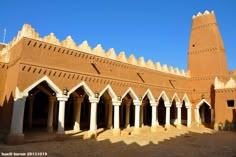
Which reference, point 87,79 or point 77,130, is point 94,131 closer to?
point 77,130

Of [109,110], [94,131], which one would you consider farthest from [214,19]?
[94,131]

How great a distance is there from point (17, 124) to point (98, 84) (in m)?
6.01

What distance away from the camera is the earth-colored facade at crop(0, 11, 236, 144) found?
512 inches

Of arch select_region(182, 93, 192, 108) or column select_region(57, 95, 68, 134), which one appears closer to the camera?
column select_region(57, 95, 68, 134)

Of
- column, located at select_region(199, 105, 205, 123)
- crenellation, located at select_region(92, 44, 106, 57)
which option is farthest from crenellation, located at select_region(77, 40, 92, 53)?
column, located at select_region(199, 105, 205, 123)

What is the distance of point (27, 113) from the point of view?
62.6ft

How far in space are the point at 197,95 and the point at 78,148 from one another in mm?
16942

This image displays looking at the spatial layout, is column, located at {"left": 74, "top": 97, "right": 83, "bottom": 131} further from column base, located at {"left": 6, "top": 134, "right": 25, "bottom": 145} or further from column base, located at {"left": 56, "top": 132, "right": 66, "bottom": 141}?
column base, located at {"left": 6, "top": 134, "right": 25, "bottom": 145}

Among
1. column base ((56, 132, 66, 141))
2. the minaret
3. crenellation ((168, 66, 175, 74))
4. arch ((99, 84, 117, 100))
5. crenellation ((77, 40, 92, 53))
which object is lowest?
Result: column base ((56, 132, 66, 141))

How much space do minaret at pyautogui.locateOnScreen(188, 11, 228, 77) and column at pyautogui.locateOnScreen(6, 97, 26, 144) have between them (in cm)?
1898

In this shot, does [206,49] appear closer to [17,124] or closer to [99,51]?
[99,51]

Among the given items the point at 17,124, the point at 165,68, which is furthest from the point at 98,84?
the point at 165,68

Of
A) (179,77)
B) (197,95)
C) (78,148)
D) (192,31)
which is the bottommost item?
(78,148)

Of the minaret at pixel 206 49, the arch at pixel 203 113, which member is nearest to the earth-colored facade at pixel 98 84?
the minaret at pixel 206 49
